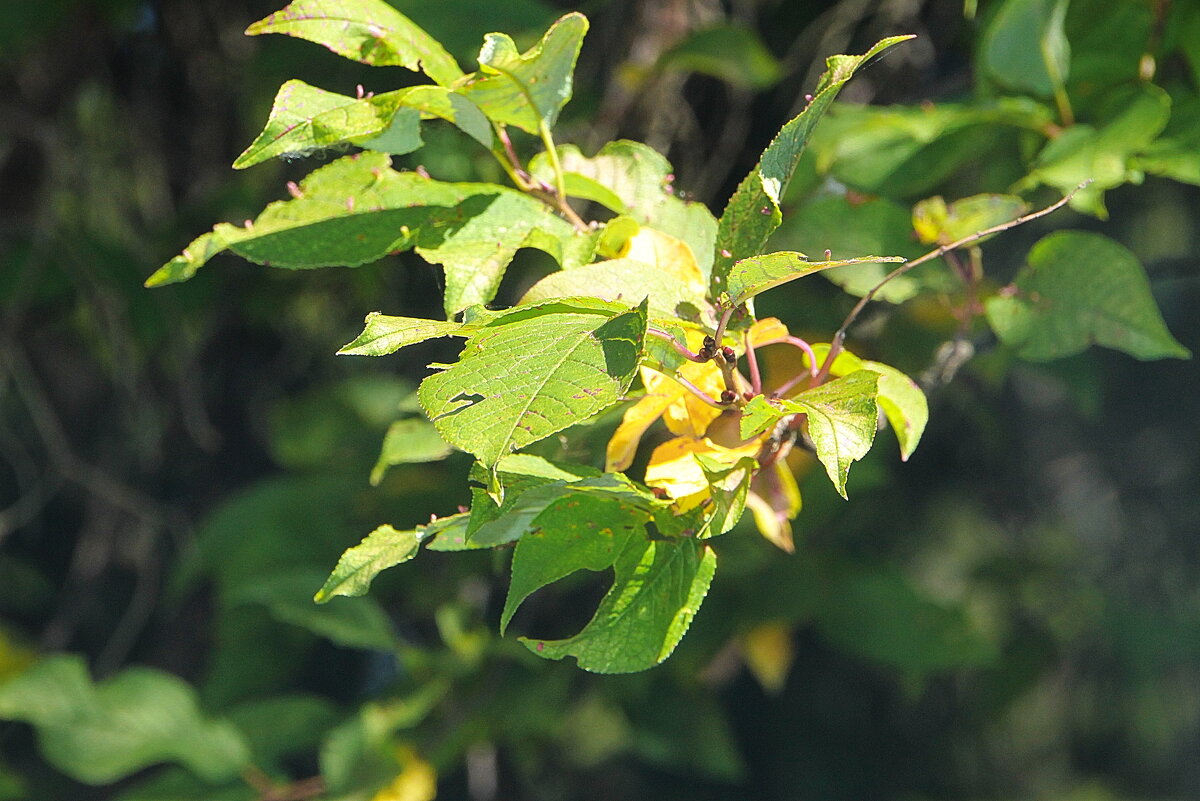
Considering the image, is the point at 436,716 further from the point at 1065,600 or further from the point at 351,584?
the point at 1065,600

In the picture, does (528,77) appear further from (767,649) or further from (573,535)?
(767,649)

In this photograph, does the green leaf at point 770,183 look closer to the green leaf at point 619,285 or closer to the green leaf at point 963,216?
the green leaf at point 619,285

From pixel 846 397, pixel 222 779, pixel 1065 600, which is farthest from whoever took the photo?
pixel 1065 600

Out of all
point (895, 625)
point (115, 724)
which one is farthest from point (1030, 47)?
point (115, 724)

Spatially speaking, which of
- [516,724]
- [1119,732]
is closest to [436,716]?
[516,724]

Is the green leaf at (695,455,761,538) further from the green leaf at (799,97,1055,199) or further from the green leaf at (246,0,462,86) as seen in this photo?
the green leaf at (799,97,1055,199)

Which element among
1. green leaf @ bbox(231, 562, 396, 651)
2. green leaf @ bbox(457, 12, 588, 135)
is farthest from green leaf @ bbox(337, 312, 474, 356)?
green leaf @ bbox(231, 562, 396, 651)

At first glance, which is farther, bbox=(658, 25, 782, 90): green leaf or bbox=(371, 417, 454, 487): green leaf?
bbox=(658, 25, 782, 90): green leaf
